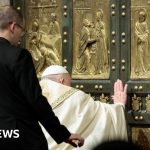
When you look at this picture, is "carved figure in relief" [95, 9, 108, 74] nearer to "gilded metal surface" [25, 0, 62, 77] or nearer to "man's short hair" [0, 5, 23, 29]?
"gilded metal surface" [25, 0, 62, 77]

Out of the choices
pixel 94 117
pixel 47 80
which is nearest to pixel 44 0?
pixel 47 80

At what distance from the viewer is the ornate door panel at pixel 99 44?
4.99 metres

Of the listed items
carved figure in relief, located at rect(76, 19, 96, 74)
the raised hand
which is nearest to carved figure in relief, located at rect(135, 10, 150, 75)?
the raised hand

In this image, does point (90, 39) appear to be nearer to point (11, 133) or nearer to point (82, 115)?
point (82, 115)

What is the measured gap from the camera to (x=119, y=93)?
4840 mm

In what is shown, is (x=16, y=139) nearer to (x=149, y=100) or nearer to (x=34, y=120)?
(x=34, y=120)

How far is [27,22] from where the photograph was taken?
218 inches

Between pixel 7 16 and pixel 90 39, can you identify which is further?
pixel 90 39

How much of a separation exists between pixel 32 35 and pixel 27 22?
150 mm

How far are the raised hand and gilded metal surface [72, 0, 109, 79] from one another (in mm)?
204

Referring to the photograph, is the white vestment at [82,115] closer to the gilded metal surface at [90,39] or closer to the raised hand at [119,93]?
the raised hand at [119,93]

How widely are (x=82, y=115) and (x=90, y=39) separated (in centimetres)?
115

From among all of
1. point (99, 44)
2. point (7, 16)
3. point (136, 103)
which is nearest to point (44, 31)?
point (99, 44)

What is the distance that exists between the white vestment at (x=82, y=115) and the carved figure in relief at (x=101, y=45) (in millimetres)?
808
